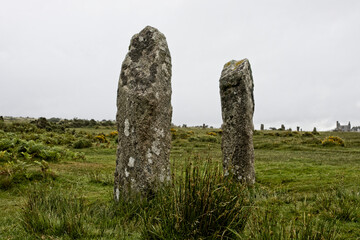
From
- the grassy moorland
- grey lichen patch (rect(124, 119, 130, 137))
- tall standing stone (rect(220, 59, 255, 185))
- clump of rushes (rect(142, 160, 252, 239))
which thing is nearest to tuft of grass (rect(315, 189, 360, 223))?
the grassy moorland

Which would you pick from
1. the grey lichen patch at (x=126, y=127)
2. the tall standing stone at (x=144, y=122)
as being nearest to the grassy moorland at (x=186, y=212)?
the tall standing stone at (x=144, y=122)

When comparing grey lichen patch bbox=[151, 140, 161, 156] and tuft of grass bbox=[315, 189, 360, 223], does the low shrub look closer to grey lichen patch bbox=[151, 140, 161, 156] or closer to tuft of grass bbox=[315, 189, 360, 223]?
grey lichen patch bbox=[151, 140, 161, 156]

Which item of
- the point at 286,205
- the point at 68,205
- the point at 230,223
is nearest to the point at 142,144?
the point at 68,205

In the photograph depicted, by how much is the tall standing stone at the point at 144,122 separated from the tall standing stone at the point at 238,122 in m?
3.10

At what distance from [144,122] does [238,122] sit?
3.86 meters

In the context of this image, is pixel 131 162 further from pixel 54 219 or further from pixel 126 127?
pixel 54 219

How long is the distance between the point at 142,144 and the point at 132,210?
1341 millimetres

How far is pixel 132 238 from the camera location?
4.25 metres

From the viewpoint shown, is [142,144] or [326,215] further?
[142,144]

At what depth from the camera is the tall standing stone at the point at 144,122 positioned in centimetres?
591

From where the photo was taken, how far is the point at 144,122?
601 centimetres

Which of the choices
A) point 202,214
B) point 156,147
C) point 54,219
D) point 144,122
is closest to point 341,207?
point 202,214

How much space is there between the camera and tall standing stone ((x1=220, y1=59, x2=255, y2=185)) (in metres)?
8.78

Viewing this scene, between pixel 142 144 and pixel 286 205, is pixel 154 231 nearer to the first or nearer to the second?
pixel 142 144
